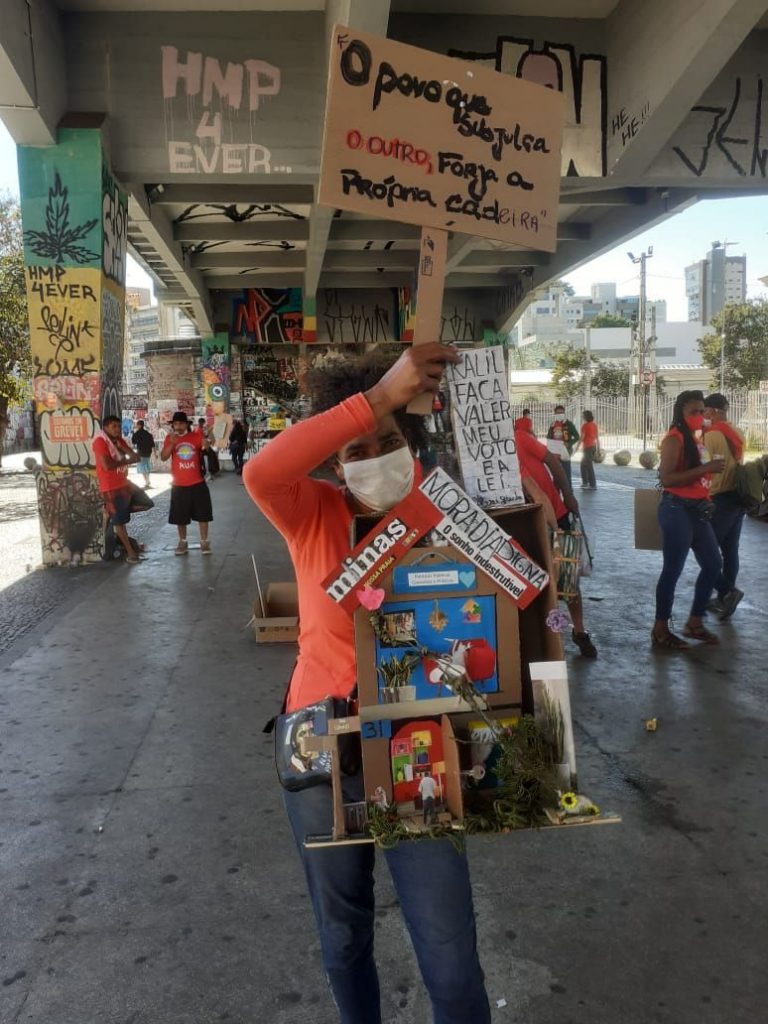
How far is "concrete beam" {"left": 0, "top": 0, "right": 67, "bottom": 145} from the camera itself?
7383 millimetres

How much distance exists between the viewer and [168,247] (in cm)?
Result: 1506

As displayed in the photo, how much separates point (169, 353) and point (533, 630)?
2519 centimetres

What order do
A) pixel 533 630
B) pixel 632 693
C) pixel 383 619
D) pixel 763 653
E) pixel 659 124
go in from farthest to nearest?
pixel 659 124 → pixel 763 653 → pixel 632 693 → pixel 533 630 → pixel 383 619

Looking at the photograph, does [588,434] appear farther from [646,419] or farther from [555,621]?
[555,621]

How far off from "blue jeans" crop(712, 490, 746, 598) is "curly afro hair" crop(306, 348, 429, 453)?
499 centimetres

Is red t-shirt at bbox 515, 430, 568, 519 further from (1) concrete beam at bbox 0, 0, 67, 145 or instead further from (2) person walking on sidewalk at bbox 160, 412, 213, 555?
(1) concrete beam at bbox 0, 0, 67, 145

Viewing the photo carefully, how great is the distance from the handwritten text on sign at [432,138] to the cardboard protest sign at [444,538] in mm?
625

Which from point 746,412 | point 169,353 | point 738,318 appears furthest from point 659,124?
point 738,318

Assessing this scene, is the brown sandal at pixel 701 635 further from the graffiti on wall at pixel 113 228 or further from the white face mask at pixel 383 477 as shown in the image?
the graffiti on wall at pixel 113 228

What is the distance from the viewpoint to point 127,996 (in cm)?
252

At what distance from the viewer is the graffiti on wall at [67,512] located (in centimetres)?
958

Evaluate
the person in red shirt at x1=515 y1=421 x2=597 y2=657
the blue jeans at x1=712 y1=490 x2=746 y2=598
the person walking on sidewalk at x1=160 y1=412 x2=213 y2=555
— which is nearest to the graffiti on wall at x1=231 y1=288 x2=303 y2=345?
the person walking on sidewalk at x1=160 y1=412 x2=213 y2=555

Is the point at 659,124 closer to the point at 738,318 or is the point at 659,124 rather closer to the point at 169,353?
the point at 169,353

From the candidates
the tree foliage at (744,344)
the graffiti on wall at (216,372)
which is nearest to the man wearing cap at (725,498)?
the graffiti on wall at (216,372)
